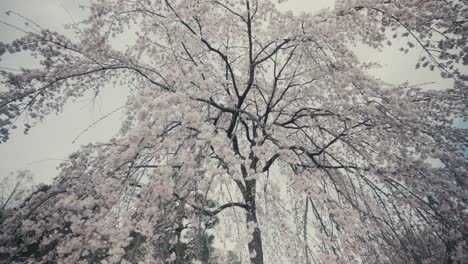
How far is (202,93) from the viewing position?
358cm

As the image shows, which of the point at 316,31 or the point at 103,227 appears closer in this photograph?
the point at 103,227

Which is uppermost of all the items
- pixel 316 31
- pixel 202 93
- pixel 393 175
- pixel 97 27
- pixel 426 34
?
pixel 97 27

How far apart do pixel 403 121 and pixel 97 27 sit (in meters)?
4.51

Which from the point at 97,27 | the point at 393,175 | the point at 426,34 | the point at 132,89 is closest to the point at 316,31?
the point at 426,34

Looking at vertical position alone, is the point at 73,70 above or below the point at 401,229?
above

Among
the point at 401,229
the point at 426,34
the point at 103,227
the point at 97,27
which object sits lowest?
the point at 103,227

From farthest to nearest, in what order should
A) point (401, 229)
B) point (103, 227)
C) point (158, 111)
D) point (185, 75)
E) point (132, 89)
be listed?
point (132, 89)
point (401, 229)
point (185, 75)
point (158, 111)
point (103, 227)

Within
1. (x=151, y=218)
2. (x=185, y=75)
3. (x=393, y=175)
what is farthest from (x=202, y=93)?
(x=393, y=175)

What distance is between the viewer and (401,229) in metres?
3.72

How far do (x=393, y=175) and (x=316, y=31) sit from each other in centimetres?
208

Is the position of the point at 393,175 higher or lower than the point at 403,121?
lower

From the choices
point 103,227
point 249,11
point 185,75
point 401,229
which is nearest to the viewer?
point 103,227

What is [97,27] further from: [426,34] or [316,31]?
[426,34]

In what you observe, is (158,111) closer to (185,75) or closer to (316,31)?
(185,75)
